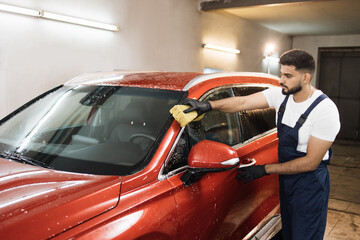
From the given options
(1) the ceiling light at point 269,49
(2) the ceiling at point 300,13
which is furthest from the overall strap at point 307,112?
(1) the ceiling light at point 269,49

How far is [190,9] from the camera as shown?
7160 millimetres

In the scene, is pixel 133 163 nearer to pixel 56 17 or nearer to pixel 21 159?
pixel 21 159

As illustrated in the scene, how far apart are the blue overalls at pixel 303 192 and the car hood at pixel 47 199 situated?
1207 mm

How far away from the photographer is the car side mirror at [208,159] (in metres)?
1.71

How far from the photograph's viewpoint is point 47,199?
4.43 feet

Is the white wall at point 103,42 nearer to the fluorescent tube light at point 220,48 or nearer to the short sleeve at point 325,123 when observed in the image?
the fluorescent tube light at point 220,48

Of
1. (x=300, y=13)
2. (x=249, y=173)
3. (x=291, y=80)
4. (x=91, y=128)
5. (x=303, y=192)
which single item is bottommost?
(x=303, y=192)

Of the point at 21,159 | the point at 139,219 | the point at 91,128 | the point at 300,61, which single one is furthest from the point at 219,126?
the point at 21,159

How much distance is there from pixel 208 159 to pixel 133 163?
0.37 m

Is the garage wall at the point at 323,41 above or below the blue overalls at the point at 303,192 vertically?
above

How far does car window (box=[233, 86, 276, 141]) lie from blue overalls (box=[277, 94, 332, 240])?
301 millimetres

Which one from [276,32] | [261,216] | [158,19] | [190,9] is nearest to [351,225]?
[261,216]

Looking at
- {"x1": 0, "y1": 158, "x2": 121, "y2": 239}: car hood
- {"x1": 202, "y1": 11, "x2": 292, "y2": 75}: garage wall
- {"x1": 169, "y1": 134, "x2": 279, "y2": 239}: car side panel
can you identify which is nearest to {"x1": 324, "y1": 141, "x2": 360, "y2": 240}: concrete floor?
{"x1": 169, "y1": 134, "x2": 279, "y2": 239}: car side panel

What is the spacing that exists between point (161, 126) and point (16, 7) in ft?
9.86
